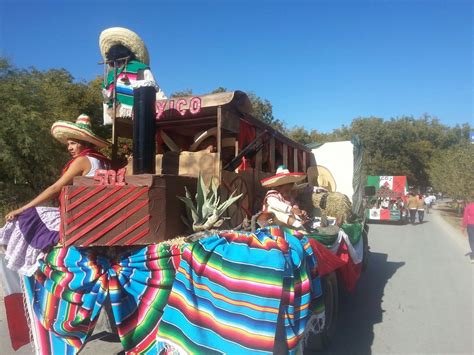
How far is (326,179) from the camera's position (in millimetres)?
8016

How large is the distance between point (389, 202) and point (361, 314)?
15799 mm

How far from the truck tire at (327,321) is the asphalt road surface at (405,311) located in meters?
0.14

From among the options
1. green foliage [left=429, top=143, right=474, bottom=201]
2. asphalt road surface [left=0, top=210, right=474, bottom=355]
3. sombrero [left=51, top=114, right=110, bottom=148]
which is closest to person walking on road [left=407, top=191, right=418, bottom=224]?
green foliage [left=429, top=143, right=474, bottom=201]

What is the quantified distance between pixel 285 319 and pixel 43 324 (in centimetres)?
189

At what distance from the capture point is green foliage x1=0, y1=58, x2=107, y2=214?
37.3 feet

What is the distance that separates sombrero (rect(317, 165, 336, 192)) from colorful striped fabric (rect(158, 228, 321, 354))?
211 inches

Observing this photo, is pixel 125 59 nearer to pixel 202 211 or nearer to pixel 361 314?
pixel 202 211

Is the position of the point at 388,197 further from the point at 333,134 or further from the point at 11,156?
the point at 333,134

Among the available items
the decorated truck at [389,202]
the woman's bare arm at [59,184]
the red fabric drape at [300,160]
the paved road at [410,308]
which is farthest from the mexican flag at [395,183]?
the woman's bare arm at [59,184]

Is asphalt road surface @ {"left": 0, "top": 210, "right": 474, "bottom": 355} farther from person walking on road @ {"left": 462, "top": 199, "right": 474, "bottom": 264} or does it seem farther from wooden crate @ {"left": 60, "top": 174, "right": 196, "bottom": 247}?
wooden crate @ {"left": 60, "top": 174, "right": 196, "bottom": 247}

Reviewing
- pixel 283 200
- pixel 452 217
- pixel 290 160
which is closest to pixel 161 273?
pixel 283 200

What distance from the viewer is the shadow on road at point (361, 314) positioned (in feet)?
13.7

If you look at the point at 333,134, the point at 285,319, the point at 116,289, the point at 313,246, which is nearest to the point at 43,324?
the point at 116,289

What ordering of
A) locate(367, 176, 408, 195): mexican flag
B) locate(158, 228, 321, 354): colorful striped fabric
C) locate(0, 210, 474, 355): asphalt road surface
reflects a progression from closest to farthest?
1. locate(158, 228, 321, 354): colorful striped fabric
2. locate(0, 210, 474, 355): asphalt road surface
3. locate(367, 176, 408, 195): mexican flag
